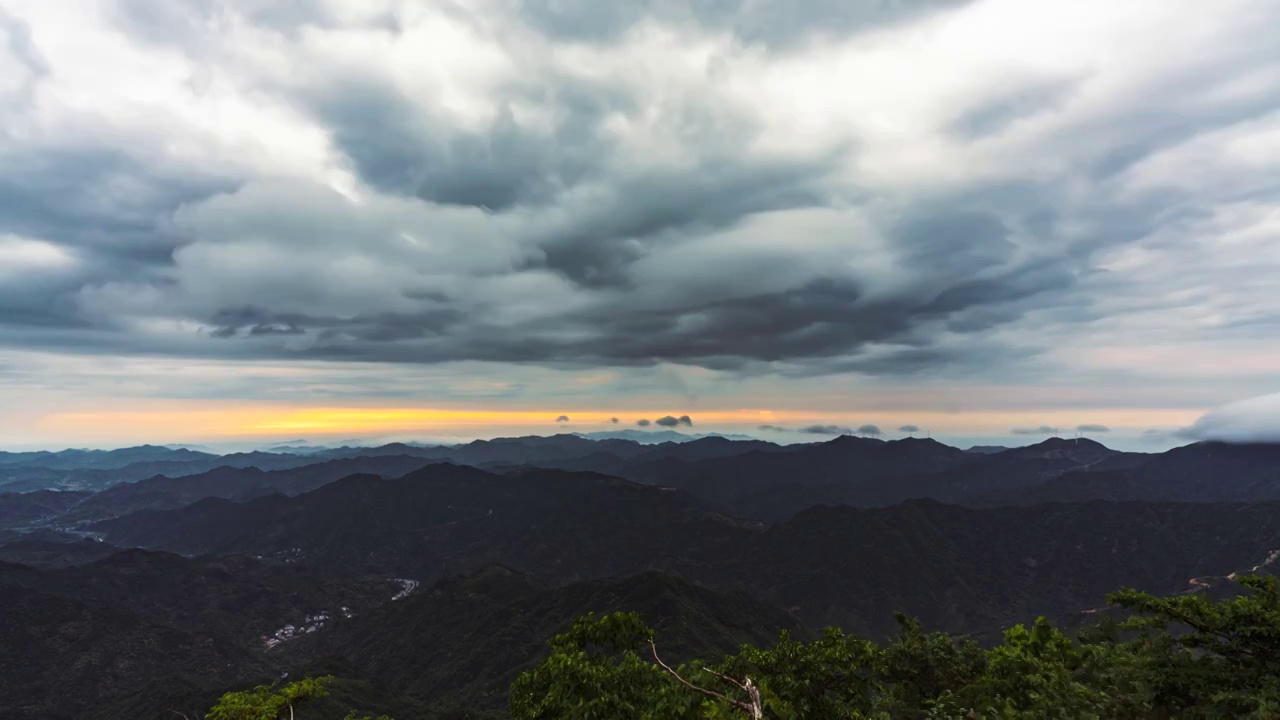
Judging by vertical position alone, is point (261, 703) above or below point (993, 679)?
above

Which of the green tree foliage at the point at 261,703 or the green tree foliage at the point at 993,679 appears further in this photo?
the green tree foliage at the point at 261,703

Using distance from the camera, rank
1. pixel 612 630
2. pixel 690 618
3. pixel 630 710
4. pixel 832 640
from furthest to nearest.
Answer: pixel 690 618 → pixel 832 640 → pixel 612 630 → pixel 630 710

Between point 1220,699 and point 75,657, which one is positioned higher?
point 1220,699

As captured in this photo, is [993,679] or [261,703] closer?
[261,703]

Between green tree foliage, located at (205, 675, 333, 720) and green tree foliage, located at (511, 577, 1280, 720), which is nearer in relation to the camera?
green tree foliage, located at (511, 577, 1280, 720)

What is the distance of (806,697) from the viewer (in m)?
29.0

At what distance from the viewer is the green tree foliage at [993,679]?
21125 millimetres

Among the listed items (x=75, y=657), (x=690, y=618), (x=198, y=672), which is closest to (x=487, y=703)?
(x=690, y=618)

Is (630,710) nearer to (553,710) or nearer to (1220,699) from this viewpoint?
(553,710)

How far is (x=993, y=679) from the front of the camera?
91.5ft

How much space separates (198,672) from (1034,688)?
22216cm

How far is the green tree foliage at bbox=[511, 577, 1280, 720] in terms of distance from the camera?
2112 centimetres

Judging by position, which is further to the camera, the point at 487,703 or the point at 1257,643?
the point at 487,703

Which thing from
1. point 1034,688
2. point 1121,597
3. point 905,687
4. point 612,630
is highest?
point 1121,597
